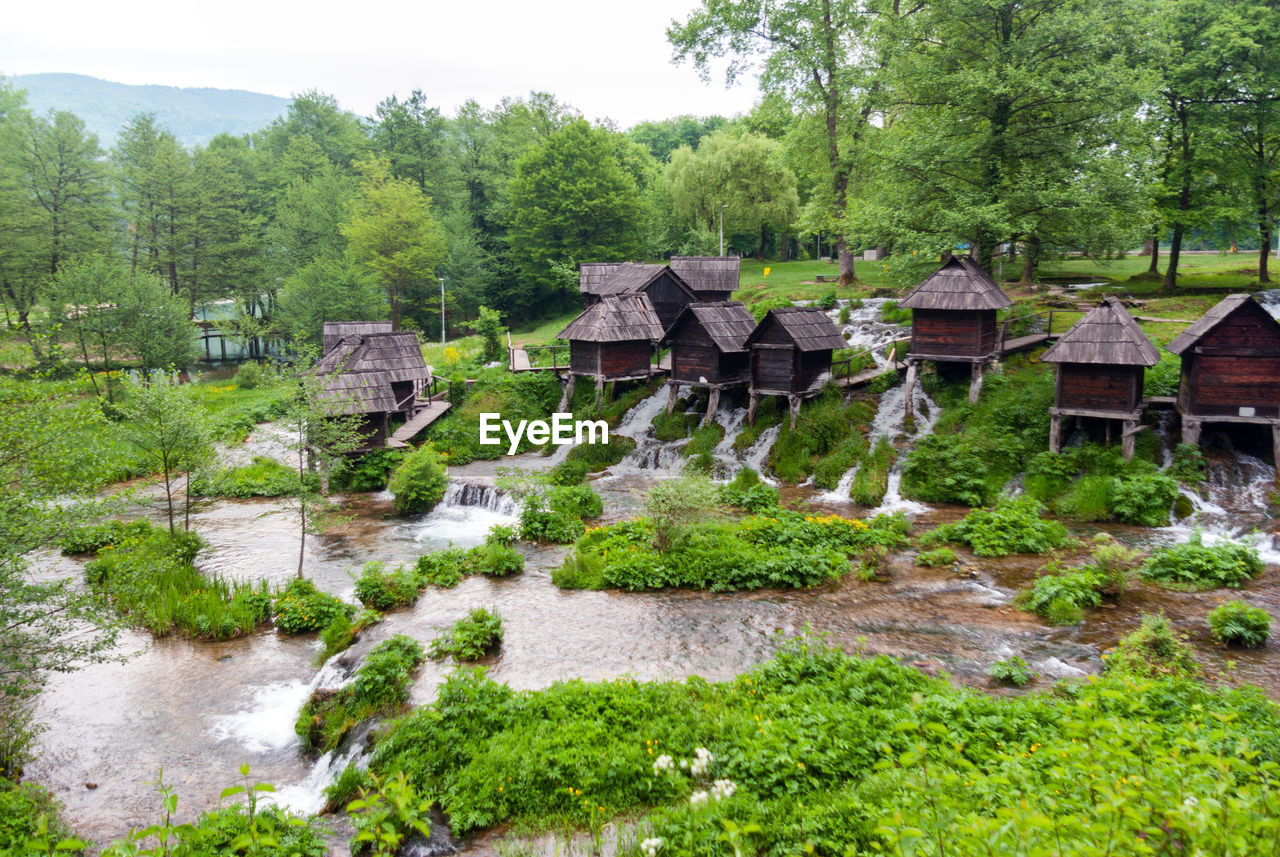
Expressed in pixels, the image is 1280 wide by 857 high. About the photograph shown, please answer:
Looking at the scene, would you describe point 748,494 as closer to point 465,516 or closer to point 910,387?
point 910,387

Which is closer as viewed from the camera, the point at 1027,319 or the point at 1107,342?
the point at 1107,342

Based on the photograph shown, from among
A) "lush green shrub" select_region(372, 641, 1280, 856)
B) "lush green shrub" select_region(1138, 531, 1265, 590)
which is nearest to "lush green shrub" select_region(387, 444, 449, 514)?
"lush green shrub" select_region(372, 641, 1280, 856)

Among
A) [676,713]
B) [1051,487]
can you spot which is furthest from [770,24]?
[676,713]

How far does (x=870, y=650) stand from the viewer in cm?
1236

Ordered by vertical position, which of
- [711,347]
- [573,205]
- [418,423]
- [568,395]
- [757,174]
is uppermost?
[757,174]

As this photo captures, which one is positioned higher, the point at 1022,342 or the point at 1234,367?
the point at 1022,342

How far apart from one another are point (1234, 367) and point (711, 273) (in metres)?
20.6

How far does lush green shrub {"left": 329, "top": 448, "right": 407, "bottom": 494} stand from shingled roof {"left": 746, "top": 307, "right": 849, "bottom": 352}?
1269 cm

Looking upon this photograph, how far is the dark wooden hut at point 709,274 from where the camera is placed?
34.5 m

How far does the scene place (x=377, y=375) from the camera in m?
25.1

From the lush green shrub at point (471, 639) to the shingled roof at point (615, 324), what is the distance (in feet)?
51.3

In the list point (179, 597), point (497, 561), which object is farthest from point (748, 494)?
point (179, 597)

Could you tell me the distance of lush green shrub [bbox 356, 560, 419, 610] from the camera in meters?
15.0

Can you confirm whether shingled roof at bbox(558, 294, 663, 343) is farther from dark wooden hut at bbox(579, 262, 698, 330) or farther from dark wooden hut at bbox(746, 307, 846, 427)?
dark wooden hut at bbox(746, 307, 846, 427)
